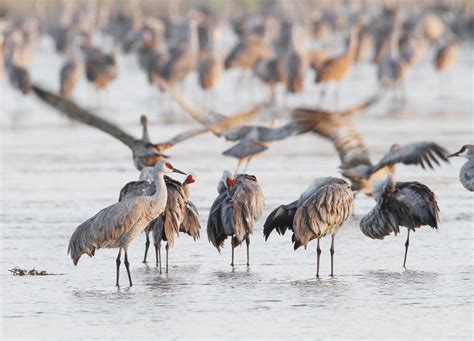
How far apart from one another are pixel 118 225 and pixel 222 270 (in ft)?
3.85

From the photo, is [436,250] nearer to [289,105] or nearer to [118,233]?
[118,233]

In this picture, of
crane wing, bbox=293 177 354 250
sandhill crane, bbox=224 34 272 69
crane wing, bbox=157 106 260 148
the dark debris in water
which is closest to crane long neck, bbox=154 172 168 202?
crane wing, bbox=293 177 354 250

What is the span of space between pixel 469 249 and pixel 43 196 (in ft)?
18.0

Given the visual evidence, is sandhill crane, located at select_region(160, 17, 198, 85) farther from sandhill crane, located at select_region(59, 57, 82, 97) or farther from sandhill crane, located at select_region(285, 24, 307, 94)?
sandhill crane, located at select_region(285, 24, 307, 94)

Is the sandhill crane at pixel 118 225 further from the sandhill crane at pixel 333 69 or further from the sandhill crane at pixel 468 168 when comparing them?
the sandhill crane at pixel 333 69

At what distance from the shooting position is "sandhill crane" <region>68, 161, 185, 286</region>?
10.0 metres

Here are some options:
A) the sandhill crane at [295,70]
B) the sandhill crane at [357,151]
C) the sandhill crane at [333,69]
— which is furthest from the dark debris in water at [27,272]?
the sandhill crane at [333,69]

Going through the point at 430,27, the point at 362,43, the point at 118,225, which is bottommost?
the point at 118,225

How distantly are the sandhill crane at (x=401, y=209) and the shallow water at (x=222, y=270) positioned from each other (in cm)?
32

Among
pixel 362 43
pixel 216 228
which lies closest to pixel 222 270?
pixel 216 228

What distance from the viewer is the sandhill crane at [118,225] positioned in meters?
10.0

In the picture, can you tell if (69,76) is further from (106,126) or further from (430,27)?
(430,27)

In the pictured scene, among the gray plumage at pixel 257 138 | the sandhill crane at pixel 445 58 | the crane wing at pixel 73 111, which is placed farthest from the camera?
the sandhill crane at pixel 445 58

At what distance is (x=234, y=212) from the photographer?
1071 centimetres
